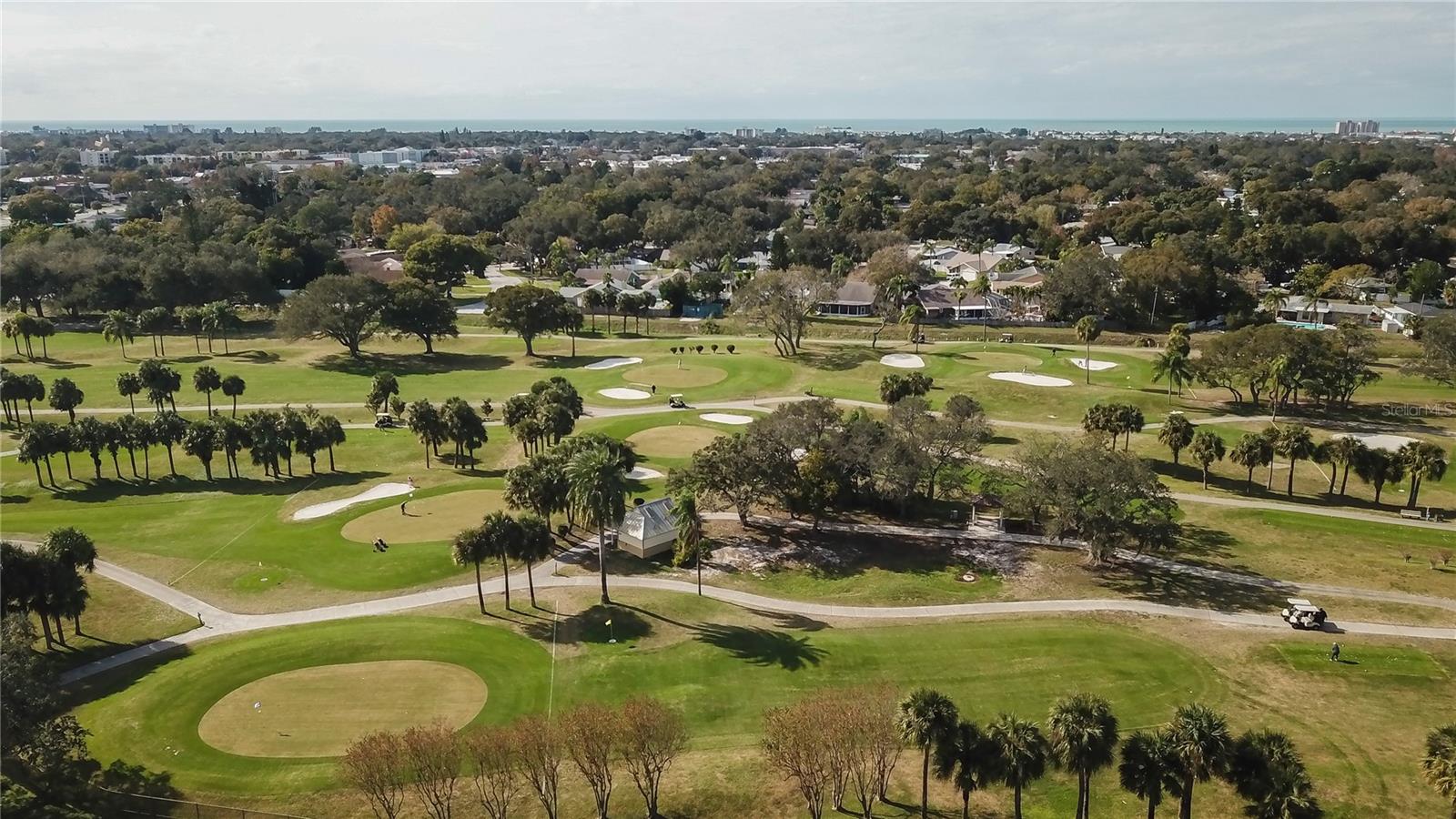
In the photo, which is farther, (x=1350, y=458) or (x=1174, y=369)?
(x=1174, y=369)

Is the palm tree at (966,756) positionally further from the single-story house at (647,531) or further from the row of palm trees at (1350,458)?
the row of palm trees at (1350,458)

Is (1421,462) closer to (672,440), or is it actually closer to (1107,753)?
(1107,753)

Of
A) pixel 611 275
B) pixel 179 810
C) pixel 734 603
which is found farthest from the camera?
pixel 611 275

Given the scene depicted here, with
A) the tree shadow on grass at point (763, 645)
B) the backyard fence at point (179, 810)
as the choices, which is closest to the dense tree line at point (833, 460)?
the tree shadow on grass at point (763, 645)

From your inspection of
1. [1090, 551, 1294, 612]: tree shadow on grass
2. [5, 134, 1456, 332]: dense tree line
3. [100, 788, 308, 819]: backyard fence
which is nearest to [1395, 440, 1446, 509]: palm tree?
[1090, 551, 1294, 612]: tree shadow on grass

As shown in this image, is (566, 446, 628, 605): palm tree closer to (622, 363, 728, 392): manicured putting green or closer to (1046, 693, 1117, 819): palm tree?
(1046, 693, 1117, 819): palm tree

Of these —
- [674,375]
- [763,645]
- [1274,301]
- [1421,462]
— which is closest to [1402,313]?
[1274,301]

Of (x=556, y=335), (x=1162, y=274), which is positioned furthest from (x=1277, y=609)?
(x=556, y=335)
